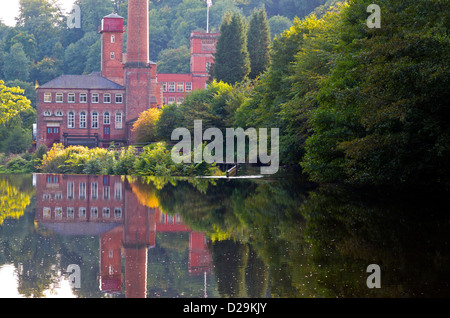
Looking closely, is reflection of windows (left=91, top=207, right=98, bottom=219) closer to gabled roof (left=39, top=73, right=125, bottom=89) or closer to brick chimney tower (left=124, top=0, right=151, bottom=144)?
brick chimney tower (left=124, top=0, right=151, bottom=144)

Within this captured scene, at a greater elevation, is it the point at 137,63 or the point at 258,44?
the point at 258,44

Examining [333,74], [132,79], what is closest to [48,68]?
[132,79]

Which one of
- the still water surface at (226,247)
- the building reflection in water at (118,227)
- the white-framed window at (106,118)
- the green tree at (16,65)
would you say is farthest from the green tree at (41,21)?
the still water surface at (226,247)

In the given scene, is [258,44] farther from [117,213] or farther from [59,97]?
[117,213]

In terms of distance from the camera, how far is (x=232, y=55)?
7019cm

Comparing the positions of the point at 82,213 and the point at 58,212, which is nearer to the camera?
the point at 82,213

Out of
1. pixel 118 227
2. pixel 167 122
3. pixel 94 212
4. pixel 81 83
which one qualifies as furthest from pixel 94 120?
pixel 118 227

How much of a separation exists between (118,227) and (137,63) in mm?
69818

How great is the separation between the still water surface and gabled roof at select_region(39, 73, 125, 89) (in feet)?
220

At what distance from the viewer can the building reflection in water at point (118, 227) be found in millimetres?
8703

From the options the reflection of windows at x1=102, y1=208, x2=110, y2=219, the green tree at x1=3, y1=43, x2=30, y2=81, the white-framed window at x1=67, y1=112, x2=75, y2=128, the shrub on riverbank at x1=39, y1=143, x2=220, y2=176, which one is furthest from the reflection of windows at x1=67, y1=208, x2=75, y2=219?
the green tree at x1=3, y1=43, x2=30, y2=81

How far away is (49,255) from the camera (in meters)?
10.1

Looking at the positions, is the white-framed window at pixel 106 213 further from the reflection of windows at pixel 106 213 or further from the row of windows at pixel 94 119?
the row of windows at pixel 94 119

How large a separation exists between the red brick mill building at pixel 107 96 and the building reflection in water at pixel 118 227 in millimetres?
59655
